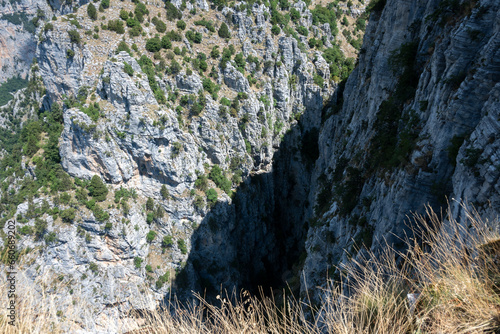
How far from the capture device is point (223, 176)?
37.0m

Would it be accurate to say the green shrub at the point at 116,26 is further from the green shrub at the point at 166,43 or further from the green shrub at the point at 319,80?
the green shrub at the point at 319,80

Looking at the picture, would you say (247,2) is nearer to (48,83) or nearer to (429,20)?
(48,83)

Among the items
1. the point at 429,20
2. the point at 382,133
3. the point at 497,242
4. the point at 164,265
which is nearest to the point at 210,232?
the point at 164,265

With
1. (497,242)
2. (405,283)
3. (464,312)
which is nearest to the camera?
(464,312)

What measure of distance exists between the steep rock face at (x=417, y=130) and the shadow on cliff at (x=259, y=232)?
735 inches

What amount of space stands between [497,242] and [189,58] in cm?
3796

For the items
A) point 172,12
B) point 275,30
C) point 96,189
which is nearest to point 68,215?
point 96,189

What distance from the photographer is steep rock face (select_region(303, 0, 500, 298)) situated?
26.4 feet

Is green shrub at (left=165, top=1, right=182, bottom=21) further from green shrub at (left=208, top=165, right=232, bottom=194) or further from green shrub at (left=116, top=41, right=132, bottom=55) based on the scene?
green shrub at (left=208, top=165, right=232, bottom=194)

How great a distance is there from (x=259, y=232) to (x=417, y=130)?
3290 cm

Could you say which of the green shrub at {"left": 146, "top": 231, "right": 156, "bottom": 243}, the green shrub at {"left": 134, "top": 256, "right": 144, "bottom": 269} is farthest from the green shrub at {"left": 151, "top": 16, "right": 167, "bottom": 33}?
the green shrub at {"left": 134, "top": 256, "right": 144, "bottom": 269}

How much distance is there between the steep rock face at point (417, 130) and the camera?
26.4 feet

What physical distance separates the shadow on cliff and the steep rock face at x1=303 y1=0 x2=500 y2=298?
61.3 ft

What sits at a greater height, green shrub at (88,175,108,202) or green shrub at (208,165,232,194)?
green shrub at (208,165,232,194)
